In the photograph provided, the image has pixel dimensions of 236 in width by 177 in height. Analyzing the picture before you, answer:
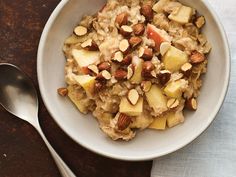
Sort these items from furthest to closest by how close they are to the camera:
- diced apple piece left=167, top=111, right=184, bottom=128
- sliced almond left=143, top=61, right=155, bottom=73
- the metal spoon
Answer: the metal spoon → diced apple piece left=167, top=111, right=184, bottom=128 → sliced almond left=143, top=61, right=155, bottom=73

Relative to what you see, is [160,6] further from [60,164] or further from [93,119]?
[60,164]

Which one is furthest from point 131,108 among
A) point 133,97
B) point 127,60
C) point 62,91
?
point 62,91

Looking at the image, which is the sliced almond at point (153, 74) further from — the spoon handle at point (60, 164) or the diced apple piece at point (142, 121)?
the spoon handle at point (60, 164)

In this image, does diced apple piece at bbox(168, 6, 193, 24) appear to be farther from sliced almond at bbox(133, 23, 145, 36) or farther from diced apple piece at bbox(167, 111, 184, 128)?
diced apple piece at bbox(167, 111, 184, 128)

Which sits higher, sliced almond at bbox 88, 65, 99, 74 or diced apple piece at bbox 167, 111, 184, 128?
sliced almond at bbox 88, 65, 99, 74

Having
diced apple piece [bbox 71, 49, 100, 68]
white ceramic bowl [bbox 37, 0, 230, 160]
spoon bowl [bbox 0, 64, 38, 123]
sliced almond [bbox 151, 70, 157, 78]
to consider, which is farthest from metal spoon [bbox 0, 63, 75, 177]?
sliced almond [bbox 151, 70, 157, 78]

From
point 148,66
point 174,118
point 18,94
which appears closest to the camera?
point 148,66

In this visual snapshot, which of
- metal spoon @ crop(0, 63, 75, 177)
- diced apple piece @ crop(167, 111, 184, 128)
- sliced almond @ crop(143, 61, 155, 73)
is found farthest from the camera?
metal spoon @ crop(0, 63, 75, 177)

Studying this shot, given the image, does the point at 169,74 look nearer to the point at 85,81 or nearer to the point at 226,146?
the point at 85,81
